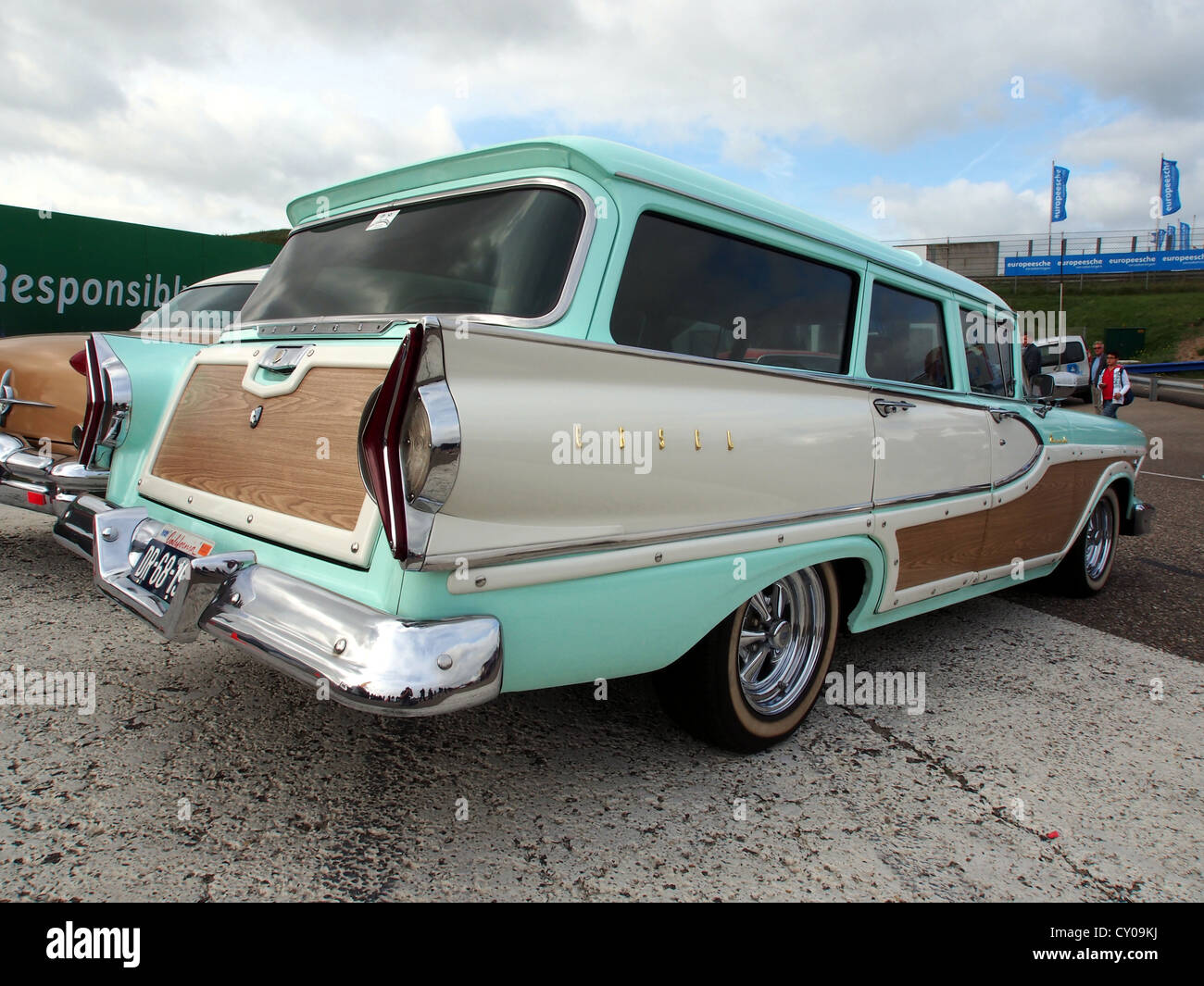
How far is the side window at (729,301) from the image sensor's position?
2.34m

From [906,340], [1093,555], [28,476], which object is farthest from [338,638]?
Answer: [1093,555]

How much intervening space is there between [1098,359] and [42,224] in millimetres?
17078

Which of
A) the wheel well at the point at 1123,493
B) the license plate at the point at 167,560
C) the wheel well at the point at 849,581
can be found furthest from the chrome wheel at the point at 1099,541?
the license plate at the point at 167,560

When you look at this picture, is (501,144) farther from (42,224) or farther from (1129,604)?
(42,224)

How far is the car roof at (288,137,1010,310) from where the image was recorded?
7.44 ft

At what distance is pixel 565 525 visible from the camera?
6.49 feet

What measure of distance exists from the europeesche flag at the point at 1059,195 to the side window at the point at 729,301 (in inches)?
1556

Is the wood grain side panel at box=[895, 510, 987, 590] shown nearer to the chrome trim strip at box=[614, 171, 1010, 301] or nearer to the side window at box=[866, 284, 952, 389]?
the side window at box=[866, 284, 952, 389]

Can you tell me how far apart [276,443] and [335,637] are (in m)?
0.73

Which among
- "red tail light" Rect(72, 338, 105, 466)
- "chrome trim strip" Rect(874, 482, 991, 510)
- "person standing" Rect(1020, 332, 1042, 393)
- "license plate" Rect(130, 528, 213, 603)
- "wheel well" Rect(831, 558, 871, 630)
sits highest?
"person standing" Rect(1020, 332, 1042, 393)

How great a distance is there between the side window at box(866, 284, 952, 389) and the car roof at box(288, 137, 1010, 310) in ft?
0.52

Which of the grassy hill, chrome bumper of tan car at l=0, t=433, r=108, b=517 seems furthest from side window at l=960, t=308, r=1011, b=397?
the grassy hill

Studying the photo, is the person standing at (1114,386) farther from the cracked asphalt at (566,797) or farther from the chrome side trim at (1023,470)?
the cracked asphalt at (566,797)

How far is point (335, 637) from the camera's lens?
1793 millimetres
